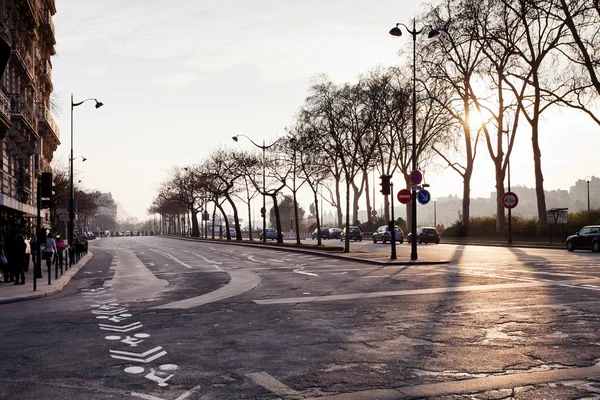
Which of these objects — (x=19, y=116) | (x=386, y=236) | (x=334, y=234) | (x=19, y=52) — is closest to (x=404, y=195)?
(x=19, y=116)

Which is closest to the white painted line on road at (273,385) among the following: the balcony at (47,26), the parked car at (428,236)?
the balcony at (47,26)

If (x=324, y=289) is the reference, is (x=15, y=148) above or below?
above

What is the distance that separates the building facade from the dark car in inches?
1136

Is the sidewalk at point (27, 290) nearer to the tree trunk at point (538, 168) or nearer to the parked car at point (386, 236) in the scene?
the tree trunk at point (538, 168)

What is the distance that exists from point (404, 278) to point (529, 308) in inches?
271

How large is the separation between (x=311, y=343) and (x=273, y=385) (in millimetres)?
2181

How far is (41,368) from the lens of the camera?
22.6ft

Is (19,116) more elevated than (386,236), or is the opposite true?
(19,116)

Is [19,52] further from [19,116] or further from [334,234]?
[334,234]

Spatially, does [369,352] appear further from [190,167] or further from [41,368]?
[190,167]

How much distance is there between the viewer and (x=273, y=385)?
237 inches

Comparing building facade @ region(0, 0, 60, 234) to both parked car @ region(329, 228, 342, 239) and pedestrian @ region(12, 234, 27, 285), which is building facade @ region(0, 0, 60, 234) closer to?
pedestrian @ region(12, 234, 27, 285)

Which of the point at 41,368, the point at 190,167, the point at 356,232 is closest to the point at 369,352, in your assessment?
the point at 41,368

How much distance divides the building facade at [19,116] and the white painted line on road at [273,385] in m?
19.6
